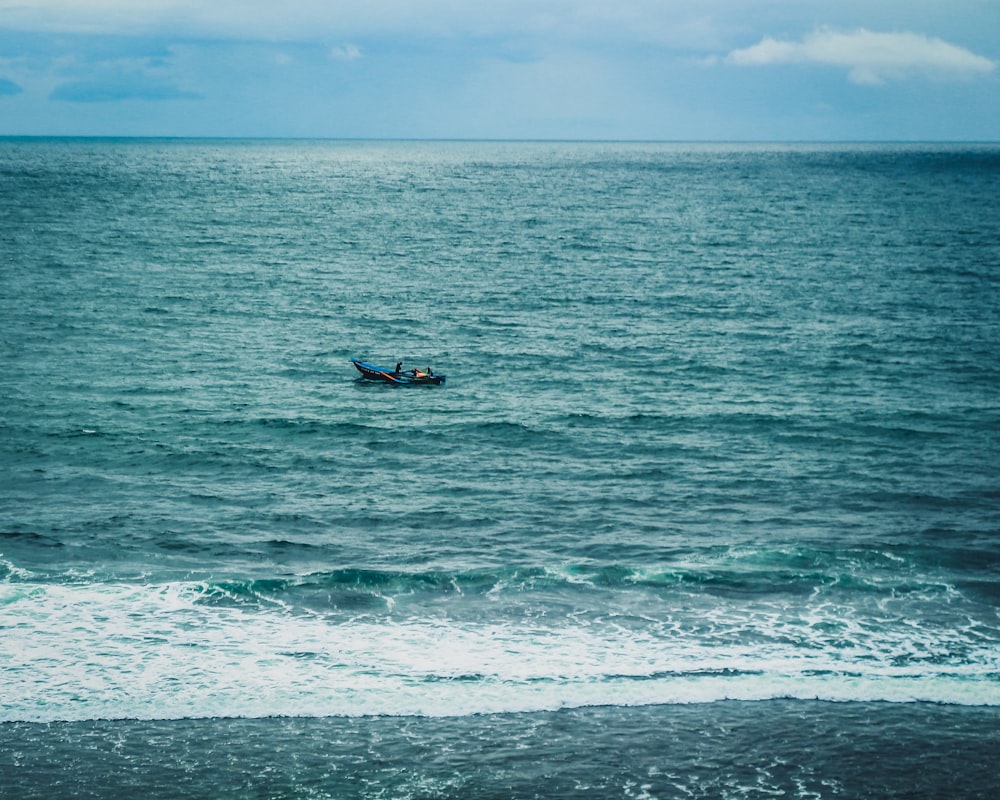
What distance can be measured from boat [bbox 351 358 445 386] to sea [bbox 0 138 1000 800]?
43 centimetres

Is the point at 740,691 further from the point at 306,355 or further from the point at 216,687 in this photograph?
the point at 306,355

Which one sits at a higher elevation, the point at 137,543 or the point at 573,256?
the point at 573,256

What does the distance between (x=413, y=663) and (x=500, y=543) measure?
24.6ft

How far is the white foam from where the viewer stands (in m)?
21.1

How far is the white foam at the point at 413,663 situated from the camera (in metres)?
21.1

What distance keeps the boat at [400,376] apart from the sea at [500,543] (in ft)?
1.42

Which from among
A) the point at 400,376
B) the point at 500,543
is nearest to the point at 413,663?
the point at 500,543

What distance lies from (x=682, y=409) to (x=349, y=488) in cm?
1553

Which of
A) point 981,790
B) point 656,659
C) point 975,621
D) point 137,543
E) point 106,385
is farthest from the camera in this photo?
point 106,385

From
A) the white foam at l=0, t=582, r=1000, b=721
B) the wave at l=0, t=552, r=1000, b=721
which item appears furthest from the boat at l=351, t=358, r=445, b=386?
the white foam at l=0, t=582, r=1000, b=721

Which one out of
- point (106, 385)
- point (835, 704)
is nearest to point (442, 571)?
point (835, 704)

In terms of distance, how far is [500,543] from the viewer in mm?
29734

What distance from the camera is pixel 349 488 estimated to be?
34406mm

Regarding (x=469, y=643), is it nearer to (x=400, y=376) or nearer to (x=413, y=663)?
(x=413, y=663)
